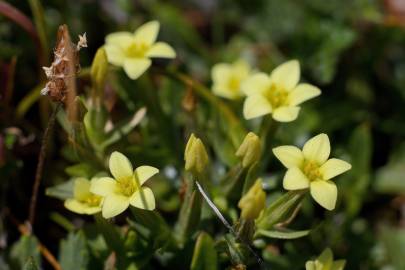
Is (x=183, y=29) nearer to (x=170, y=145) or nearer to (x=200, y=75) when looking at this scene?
(x=200, y=75)

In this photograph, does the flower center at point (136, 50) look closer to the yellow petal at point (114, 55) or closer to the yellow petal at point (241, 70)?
the yellow petal at point (114, 55)

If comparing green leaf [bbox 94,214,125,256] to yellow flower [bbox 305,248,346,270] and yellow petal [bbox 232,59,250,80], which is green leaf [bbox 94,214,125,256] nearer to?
yellow flower [bbox 305,248,346,270]

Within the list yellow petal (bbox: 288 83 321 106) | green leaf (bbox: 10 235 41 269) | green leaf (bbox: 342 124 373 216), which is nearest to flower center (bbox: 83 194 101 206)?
green leaf (bbox: 10 235 41 269)

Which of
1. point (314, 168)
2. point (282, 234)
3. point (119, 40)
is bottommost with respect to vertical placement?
point (282, 234)

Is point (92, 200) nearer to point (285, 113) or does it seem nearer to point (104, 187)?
point (104, 187)

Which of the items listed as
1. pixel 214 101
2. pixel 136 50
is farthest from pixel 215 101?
pixel 136 50
